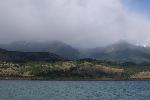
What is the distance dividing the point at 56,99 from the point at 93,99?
13350 mm

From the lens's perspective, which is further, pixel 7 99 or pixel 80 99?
pixel 80 99

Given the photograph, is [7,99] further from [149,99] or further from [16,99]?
[149,99]

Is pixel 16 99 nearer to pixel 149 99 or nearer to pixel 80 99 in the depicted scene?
pixel 80 99

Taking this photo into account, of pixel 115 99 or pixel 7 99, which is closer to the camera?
pixel 7 99

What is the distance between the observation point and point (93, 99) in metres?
130

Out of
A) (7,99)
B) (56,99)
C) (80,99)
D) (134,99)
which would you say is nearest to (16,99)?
(7,99)

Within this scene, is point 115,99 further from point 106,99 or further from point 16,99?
point 16,99

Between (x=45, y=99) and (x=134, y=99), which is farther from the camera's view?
(x=134, y=99)

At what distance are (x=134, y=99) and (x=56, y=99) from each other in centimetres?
2855

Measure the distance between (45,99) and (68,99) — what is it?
321 inches

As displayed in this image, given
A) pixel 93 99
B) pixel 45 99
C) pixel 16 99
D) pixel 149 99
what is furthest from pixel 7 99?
pixel 149 99

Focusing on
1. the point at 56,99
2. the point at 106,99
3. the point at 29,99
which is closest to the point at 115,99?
the point at 106,99

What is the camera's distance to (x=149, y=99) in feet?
430

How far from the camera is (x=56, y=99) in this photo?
412 ft
